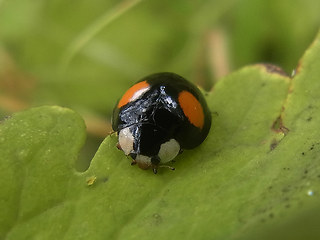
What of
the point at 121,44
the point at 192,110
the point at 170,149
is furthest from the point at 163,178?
the point at 121,44

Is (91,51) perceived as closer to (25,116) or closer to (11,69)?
(11,69)

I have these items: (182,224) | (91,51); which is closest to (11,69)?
(91,51)

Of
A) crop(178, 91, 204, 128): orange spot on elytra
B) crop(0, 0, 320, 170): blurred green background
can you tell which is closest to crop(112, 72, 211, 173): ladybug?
crop(178, 91, 204, 128): orange spot on elytra

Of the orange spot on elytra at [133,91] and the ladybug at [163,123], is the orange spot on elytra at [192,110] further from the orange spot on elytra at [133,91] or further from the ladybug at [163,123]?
the orange spot on elytra at [133,91]

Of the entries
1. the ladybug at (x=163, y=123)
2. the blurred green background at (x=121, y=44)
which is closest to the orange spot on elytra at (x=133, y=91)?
the ladybug at (x=163, y=123)

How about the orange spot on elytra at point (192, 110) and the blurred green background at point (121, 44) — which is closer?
the orange spot on elytra at point (192, 110)

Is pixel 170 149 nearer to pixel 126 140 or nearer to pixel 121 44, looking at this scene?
pixel 126 140
